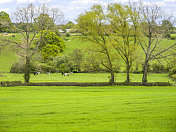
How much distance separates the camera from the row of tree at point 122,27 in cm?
3281

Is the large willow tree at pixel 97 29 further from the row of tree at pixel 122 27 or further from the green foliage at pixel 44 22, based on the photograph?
the green foliage at pixel 44 22

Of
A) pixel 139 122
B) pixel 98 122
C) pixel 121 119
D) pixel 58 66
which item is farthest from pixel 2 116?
pixel 58 66

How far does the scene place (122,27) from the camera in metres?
34.0

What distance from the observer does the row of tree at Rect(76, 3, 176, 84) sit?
108 ft

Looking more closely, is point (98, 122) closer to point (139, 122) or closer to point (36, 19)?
point (139, 122)

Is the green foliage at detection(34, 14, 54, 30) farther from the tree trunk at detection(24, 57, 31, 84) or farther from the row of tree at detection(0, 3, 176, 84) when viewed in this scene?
the tree trunk at detection(24, 57, 31, 84)

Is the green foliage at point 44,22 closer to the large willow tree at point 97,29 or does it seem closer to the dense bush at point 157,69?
the large willow tree at point 97,29

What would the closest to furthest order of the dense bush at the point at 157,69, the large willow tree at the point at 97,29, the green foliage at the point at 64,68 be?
the large willow tree at the point at 97,29
the dense bush at the point at 157,69
the green foliage at the point at 64,68

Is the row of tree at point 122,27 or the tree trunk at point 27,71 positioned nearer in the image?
the tree trunk at point 27,71

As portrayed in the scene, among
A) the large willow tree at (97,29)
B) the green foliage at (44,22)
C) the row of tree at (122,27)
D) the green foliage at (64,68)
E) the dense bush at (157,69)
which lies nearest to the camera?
the row of tree at (122,27)

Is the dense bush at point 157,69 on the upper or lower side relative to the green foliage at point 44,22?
lower

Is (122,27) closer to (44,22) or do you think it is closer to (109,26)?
(109,26)

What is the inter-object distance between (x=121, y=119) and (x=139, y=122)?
77 cm

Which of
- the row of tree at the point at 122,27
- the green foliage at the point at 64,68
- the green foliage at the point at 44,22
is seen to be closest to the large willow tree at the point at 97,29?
the row of tree at the point at 122,27
